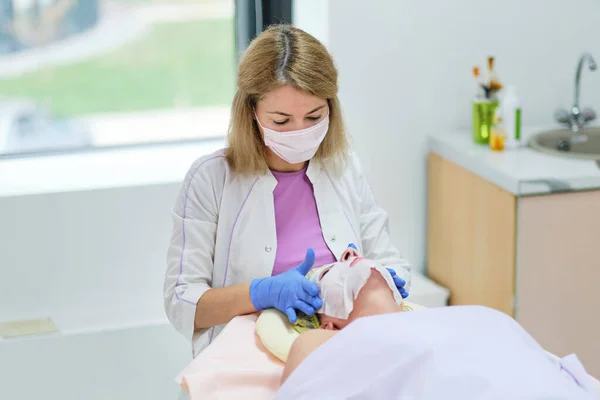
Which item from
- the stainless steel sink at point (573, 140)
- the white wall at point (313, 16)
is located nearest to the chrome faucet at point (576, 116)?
the stainless steel sink at point (573, 140)

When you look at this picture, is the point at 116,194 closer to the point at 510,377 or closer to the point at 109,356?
the point at 109,356

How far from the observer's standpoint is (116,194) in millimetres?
2764

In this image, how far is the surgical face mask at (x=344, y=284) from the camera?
1842 millimetres

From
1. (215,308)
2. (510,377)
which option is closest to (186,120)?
(215,308)

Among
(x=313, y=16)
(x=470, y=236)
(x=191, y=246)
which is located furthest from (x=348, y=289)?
(x=313, y=16)

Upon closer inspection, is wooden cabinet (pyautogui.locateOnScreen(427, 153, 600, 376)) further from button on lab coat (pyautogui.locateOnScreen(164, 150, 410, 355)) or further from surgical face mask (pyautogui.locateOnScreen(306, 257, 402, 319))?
surgical face mask (pyautogui.locateOnScreen(306, 257, 402, 319))

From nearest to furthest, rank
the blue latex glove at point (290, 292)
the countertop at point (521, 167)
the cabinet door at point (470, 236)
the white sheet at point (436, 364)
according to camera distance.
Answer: the white sheet at point (436, 364) → the blue latex glove at point (290, 292) → the countertop at point (521, 167) → the cabinet door at point (470, 236)

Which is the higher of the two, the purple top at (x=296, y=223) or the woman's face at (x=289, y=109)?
the woman's face at (x=289, y=109)

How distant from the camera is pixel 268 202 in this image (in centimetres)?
208

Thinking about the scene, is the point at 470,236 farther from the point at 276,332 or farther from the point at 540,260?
the point at 276,332

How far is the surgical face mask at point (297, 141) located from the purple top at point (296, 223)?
0.31 ft

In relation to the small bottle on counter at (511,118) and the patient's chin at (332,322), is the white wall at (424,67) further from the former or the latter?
the patient's chin at (332,322)

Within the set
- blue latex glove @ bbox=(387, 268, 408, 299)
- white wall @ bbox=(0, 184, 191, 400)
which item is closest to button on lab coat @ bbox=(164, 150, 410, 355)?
blue latex glove @ bbox=(387, 268, 408, 299)

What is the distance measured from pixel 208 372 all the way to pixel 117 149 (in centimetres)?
152
